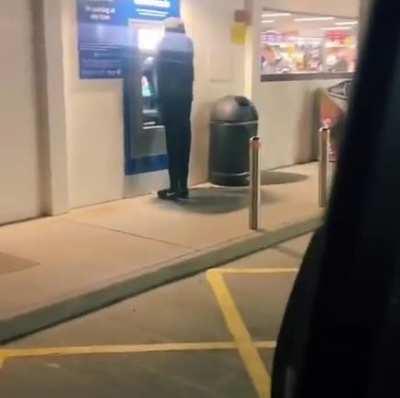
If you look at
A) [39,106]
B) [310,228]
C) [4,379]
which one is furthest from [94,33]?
[4,379]

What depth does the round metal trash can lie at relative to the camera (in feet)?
35.8

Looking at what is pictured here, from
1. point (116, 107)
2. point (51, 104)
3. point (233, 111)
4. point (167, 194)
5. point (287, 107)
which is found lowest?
point (167, 194)

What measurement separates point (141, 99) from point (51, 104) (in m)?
1.65

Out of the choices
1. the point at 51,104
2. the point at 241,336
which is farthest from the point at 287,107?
the point at 241,336

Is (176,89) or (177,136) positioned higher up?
(176,89)

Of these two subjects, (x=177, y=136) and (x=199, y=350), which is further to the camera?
(x=177, y=136)

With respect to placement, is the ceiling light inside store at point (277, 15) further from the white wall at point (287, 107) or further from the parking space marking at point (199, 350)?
the parking space marking at point (199, 350)

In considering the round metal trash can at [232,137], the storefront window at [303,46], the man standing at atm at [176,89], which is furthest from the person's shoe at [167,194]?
the storefront window at [303,46]

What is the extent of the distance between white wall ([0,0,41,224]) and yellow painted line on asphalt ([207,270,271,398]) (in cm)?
266

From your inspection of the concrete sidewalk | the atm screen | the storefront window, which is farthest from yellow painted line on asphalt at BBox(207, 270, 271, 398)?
the storefront window

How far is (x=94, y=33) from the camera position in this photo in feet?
30.8

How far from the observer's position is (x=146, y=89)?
10227 mm

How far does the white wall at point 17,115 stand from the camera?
8414 mm

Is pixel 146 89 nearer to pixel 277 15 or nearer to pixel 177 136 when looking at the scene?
pixel 177 136
